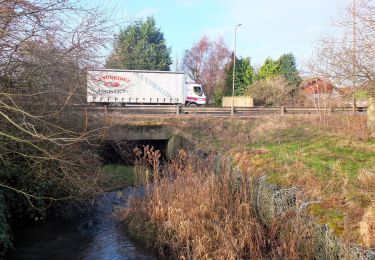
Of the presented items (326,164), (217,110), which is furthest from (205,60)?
(326,164)

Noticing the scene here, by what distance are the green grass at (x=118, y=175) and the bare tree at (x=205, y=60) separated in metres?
46.7

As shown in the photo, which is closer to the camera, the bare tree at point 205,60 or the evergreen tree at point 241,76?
the evergreen tree at point 241,76

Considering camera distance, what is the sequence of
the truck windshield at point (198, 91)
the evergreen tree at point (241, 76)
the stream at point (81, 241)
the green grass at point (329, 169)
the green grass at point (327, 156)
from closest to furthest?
the green grass at point (329, 169) < the stream at point (81, 241) < the green grass at point (327, 156) < the truck windshield at point (198, 91) < the evergreen tree at point (241, 76)

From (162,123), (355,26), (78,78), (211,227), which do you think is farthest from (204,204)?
(162,123)

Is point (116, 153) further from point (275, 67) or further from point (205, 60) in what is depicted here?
point (205, 60)

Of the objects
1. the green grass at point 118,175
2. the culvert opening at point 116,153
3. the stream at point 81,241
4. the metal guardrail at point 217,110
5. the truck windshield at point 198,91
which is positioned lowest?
the stream at point 81,241

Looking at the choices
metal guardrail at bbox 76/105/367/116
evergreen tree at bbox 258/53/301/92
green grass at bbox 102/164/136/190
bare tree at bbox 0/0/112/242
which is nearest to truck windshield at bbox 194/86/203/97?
metal guardrail at bbox 76/105/367/116

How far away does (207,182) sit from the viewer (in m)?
9.08

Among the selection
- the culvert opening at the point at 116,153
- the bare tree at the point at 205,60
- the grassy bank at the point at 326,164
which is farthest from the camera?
the bare tree at the point at 205,60

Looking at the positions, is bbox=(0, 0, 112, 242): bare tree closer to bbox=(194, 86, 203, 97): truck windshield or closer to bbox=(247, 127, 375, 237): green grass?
bbox=(247, 127, 375, 237): green grass

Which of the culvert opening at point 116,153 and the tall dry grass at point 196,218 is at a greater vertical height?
the culvert opening at point 116,153

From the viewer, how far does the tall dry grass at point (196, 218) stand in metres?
7.33

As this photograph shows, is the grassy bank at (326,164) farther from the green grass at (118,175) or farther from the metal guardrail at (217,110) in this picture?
the green grass at (118,175)

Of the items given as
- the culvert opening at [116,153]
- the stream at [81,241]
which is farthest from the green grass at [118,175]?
the stream at [81,241]
